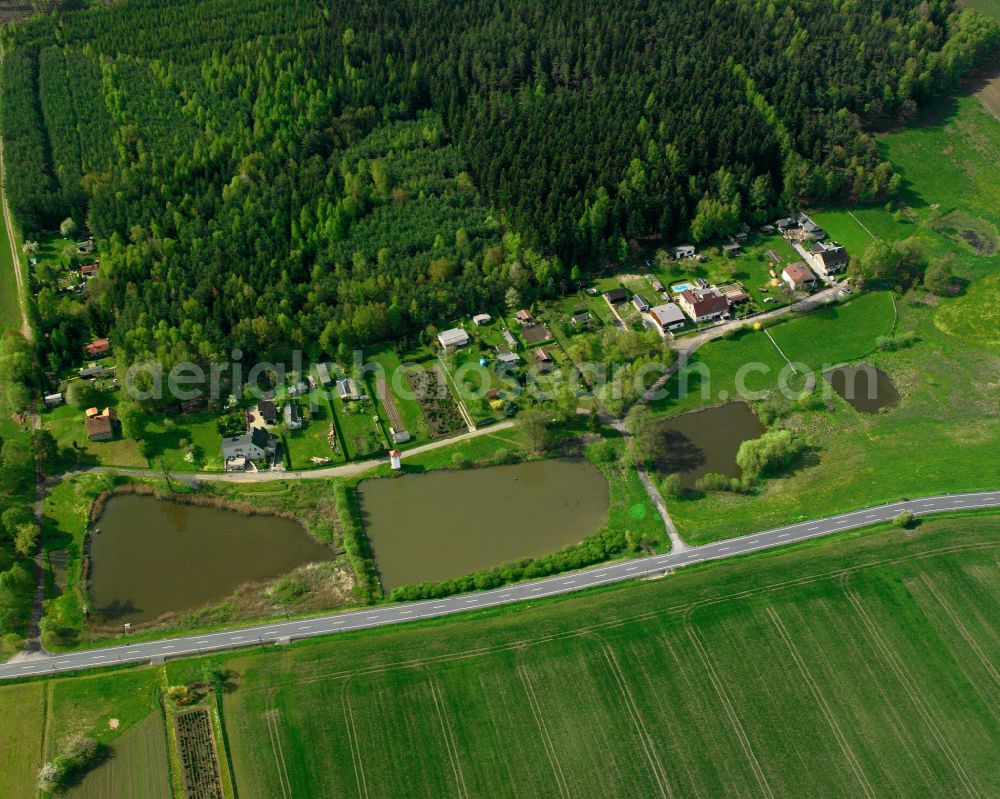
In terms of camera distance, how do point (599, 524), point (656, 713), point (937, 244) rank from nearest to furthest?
point (656, 713), point (599, 524), point (937, 244)

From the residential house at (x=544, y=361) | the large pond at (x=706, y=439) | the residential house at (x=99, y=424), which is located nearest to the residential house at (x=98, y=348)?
the residential house at (x=99, y=424)

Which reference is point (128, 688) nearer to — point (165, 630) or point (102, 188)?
point (165, 630)

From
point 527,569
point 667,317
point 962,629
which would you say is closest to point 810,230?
point 667,317

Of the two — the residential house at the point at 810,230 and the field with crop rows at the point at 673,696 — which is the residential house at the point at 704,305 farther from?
the field with crop rows at the point at 673,696

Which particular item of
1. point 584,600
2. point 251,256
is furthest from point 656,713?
point 251,256

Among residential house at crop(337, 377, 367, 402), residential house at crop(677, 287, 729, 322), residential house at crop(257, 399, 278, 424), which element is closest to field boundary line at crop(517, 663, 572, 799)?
residential house at crop(337, 377, 367, 402)

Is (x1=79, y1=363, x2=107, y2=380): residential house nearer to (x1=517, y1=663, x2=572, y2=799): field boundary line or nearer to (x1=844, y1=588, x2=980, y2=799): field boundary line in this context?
(x1=517, y1=663, x2=572, y2=799): field boundary line

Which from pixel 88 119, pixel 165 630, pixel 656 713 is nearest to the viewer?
pixel 656 713
